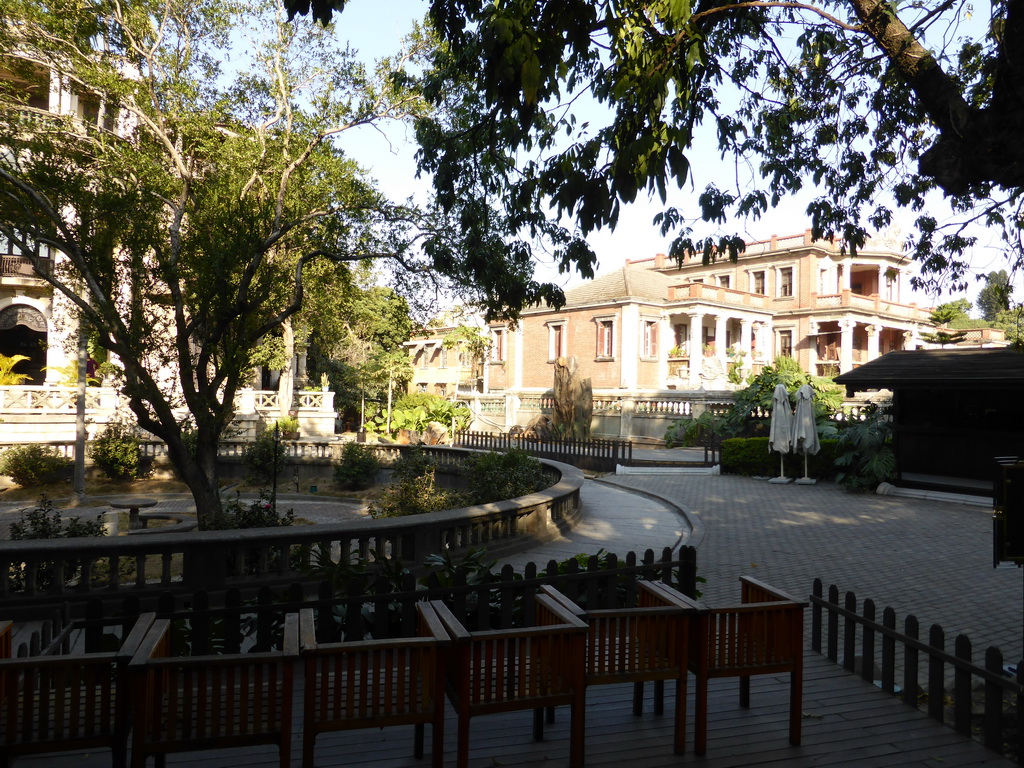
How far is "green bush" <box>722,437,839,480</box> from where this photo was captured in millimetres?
21047

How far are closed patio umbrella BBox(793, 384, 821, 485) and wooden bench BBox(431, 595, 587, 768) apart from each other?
17.5 meters

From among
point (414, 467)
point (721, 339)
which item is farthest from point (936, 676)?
point (721, 339)

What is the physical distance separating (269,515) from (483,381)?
39418 millimetres

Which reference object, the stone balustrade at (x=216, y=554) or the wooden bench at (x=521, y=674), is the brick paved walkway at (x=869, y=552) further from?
the wooden bench at (x=521, y=674)

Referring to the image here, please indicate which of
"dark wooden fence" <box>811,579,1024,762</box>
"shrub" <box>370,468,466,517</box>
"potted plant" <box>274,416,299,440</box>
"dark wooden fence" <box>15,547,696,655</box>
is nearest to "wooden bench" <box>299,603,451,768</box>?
"dark wooden fence" <box>15,547,696,655</box>

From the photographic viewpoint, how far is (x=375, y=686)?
389cm

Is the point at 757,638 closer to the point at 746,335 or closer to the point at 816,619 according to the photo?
the point at 816,619

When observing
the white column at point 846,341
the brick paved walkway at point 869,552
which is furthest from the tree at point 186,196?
the white column at point 846,341

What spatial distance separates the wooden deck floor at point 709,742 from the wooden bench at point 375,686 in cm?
58

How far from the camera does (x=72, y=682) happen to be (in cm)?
356

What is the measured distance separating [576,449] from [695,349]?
63.5 feet

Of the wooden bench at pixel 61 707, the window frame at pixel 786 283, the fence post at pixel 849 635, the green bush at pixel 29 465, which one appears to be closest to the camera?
the wooden bench at pixel 61 707

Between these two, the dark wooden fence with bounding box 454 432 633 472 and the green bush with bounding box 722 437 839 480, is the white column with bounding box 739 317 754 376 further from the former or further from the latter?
the green bush with bounding box 722 437 839 480

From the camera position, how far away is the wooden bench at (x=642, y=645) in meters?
4.48
